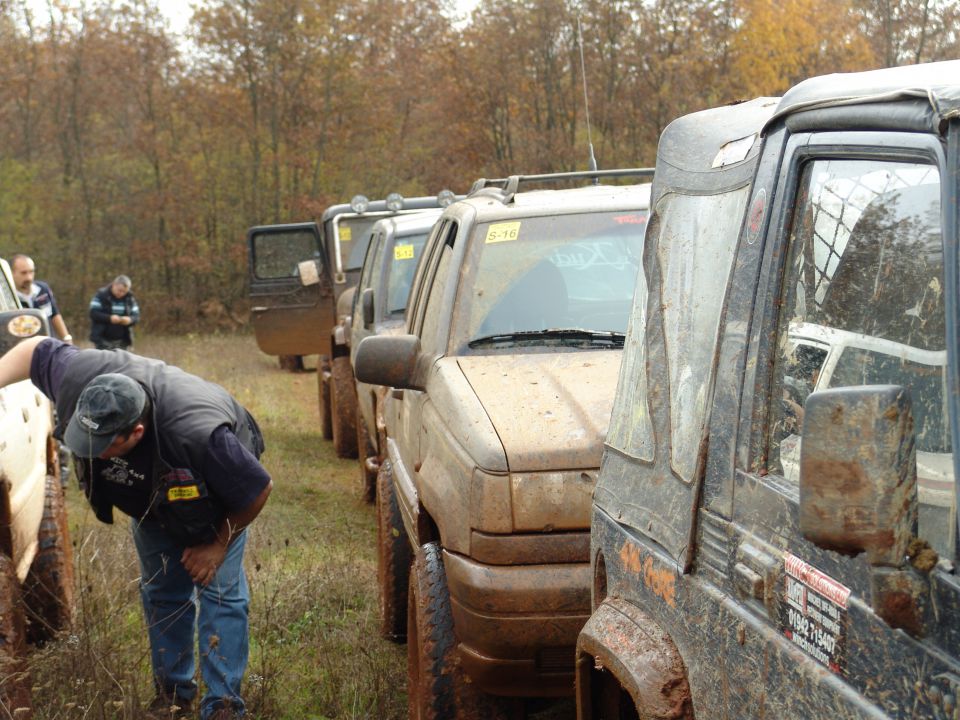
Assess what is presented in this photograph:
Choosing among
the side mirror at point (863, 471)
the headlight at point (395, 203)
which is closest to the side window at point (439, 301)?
the side mirror at point (863, 471)

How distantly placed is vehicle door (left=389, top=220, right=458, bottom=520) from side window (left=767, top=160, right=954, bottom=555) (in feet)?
9.34

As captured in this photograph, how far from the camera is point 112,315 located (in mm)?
15570

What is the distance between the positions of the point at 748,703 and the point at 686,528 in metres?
0.39

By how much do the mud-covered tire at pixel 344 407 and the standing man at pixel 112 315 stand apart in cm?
506

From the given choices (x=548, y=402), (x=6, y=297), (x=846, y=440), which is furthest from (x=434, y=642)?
(x=6, y=297)

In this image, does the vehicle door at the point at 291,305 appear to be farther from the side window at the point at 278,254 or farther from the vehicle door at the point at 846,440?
the vehicle door at the point at 846,440

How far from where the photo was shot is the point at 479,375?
4.54 meters

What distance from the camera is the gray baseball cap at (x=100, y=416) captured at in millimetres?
4160

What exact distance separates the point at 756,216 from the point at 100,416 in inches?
106

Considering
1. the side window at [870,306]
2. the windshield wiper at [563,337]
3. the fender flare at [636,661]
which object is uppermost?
the side window at [870,306]

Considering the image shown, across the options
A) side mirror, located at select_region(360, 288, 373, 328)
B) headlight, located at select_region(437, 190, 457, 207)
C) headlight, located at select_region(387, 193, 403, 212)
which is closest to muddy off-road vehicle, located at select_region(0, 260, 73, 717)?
side mirror, located at select_region(360, 288, 373, 328)

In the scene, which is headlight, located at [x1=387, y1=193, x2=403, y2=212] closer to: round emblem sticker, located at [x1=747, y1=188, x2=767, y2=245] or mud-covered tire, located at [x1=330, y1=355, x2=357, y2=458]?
mud-covered tire, located at [x1=330, y1=355, x2=357, y2=458]

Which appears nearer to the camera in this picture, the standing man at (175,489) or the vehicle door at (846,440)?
the vehicle door at (846,440)

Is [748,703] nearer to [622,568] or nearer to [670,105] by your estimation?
[622,568]
